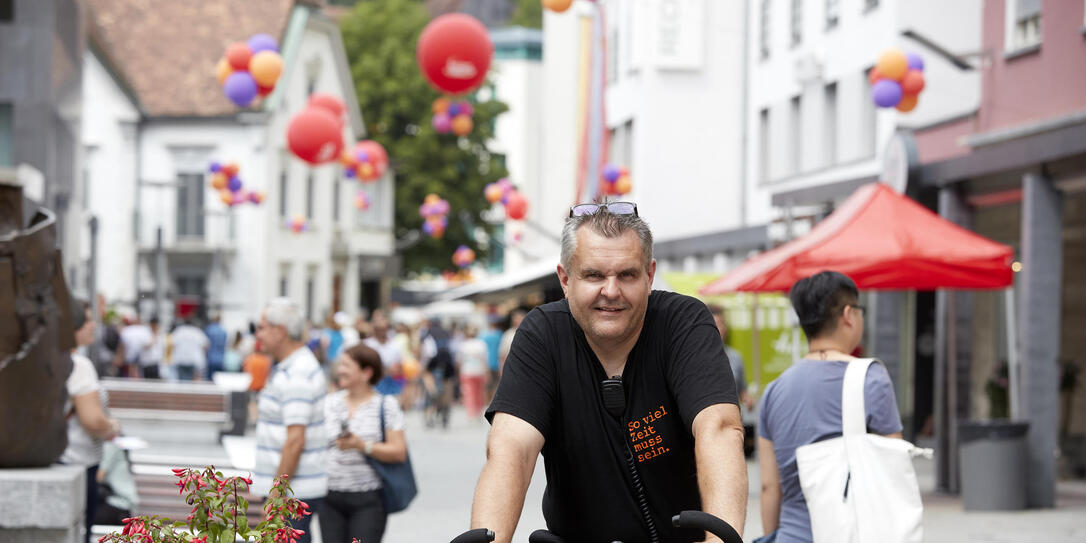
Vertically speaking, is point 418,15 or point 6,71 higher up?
point 418,15

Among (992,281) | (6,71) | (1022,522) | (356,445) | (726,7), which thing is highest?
(726,7)

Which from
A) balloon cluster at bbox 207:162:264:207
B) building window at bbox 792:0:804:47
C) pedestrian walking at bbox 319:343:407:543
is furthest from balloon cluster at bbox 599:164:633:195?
pedestrian walking at bbox 319:343:407:543

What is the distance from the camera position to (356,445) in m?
8.77

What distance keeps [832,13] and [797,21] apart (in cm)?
252

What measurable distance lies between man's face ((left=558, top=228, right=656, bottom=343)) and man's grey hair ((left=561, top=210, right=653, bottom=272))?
0.02 metres

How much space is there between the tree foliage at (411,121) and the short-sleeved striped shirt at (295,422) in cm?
4824

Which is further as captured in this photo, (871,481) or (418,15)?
(418,15)

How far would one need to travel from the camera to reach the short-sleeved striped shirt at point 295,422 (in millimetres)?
8320

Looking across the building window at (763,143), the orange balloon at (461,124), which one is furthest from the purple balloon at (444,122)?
the building window at (763,143)

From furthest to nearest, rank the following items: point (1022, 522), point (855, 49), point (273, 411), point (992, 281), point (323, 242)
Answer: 1. point (323, 242)
2. point (855, 49)
3. point (1022, 522)
4. point (992, 281)
5. point (273, 411)

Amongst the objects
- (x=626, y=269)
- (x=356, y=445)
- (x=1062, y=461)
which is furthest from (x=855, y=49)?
(x=626, y=269)

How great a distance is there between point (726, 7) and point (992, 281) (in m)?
24.5

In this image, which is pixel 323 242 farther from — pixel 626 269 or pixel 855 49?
pixel 626 269

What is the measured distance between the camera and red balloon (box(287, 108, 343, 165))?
71.2ft
